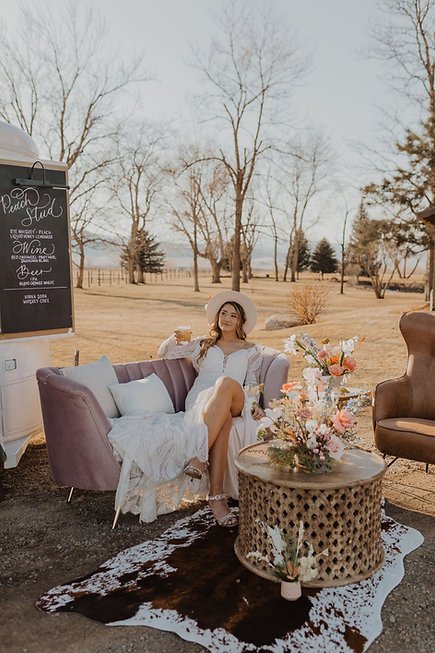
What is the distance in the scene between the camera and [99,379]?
3.55 m

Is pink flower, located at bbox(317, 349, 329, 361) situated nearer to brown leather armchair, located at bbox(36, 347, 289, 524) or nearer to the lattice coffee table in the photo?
the lattice coffee table

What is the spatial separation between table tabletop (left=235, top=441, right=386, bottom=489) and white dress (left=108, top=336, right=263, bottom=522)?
16.4 inches

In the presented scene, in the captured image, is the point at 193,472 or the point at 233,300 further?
the point at 233,300

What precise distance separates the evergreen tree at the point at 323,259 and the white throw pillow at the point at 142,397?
41655mm

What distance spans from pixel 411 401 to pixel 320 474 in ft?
5.48

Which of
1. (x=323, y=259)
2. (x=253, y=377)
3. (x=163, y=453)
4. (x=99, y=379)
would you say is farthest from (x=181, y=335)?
(x=323, y=259)

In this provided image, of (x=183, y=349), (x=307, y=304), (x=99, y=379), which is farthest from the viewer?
(x=307, y=304)

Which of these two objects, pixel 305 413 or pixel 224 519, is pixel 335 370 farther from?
pixel 224 519

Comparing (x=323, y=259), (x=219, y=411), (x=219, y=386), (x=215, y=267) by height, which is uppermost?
(x=323, y=259)

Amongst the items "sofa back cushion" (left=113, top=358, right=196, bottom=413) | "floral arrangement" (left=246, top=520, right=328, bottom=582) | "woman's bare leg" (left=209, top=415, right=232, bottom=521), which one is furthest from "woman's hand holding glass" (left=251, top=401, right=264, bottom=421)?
"floral arrangement" (left=246, top=520, right=328, bottom=582)

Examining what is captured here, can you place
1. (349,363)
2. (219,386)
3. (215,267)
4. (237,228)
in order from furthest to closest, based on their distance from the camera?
1. (215,267)
2. (237,228)
3. (219,386)
4. (349,363)

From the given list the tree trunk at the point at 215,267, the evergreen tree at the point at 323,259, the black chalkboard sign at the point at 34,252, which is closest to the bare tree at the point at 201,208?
the tree trunk at the point at 215,267

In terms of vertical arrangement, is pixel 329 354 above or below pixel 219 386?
above

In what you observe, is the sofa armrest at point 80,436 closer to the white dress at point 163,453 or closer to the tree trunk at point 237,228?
the white dress at point 163,453
